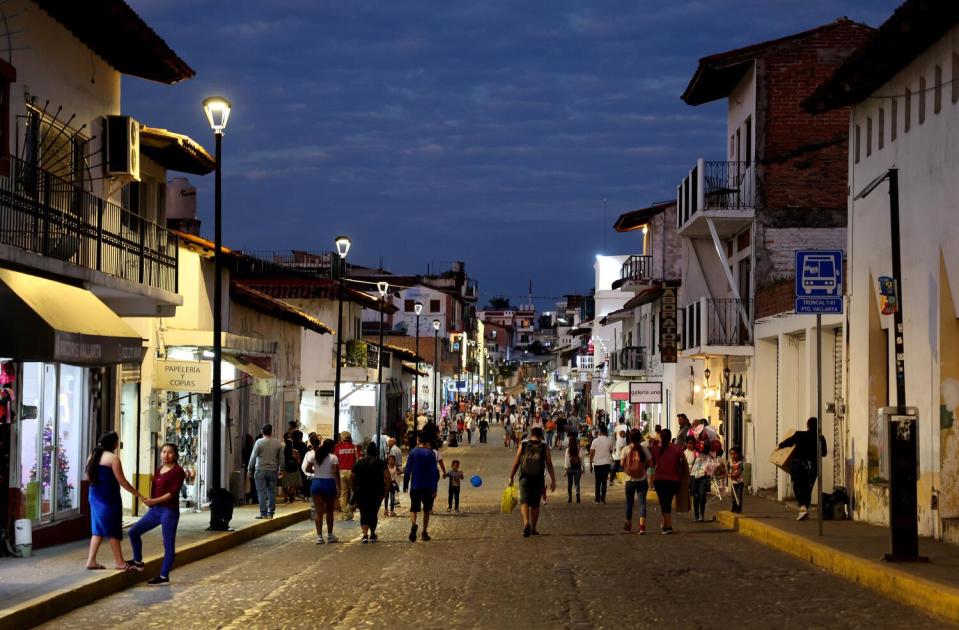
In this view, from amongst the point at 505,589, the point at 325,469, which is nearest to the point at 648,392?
the point at 325,469

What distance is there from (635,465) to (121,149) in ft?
30.4

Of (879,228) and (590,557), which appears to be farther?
(879,228)

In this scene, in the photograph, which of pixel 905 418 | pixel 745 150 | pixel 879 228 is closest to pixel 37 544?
pixel 905 418

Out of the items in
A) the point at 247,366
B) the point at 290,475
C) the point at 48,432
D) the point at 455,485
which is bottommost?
the point at 455,485

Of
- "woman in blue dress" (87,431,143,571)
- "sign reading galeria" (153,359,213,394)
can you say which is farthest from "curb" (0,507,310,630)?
"sign reading galeria" (153,359,213,394)

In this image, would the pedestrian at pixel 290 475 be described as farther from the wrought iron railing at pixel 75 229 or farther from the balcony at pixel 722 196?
the balcony at pixel 722 196

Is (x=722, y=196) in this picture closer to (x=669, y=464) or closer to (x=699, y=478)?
(x=699, y=478)

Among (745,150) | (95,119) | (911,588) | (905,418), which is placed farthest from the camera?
(745,150)

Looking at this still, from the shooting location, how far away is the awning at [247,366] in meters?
27.8

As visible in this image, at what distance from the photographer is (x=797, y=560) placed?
18000 millimetres

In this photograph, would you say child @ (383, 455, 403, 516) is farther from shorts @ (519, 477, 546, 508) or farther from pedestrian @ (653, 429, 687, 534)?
pedestrian @ (653, 429, 687, 534)

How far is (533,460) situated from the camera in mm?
22297

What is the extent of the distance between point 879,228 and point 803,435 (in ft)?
11.4

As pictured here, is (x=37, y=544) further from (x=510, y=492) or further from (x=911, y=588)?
(x=911, y=588)
